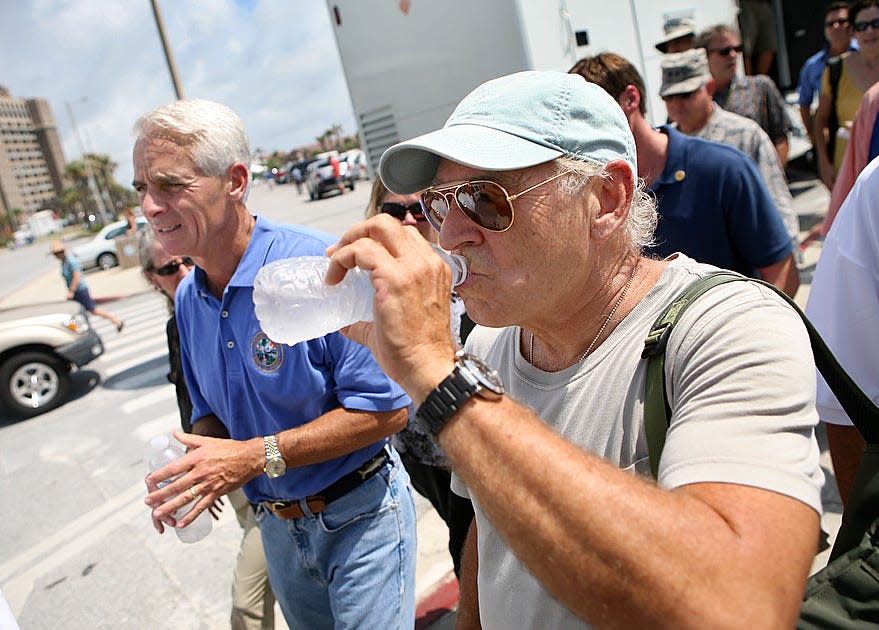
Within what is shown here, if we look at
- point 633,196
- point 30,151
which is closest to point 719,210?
point 633,196

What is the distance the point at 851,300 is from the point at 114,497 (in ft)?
19.0

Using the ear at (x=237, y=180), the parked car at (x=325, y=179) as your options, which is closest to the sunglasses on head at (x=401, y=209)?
the ear at (x=237, y=180)

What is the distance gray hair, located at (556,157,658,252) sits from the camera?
1311 millimetres

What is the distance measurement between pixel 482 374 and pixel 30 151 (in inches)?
7155

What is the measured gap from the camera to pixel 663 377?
116cm

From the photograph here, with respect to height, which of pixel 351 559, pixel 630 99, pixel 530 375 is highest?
pixel 630 99

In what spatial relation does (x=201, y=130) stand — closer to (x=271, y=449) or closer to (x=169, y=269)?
(x=271, y=449)

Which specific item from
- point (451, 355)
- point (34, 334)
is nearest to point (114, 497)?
point (34, 334)

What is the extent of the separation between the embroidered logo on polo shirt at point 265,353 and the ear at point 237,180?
1.96ft

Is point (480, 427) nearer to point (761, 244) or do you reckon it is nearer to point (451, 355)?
point (451, 355)

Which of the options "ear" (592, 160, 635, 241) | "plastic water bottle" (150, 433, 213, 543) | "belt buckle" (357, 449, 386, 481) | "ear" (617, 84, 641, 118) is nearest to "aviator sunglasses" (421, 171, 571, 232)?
"ear" (592, 160, 635, 241)

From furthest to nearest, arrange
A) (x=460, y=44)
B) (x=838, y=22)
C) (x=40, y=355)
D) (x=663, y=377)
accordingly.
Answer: (x=40, y=355), (x=460, y=44), (x=838, y=22), (x=663, y=377)

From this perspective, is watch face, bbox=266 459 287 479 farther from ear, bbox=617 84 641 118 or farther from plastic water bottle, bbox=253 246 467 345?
ear, bbox=617 84 641 118

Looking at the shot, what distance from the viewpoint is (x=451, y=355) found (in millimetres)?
1116
